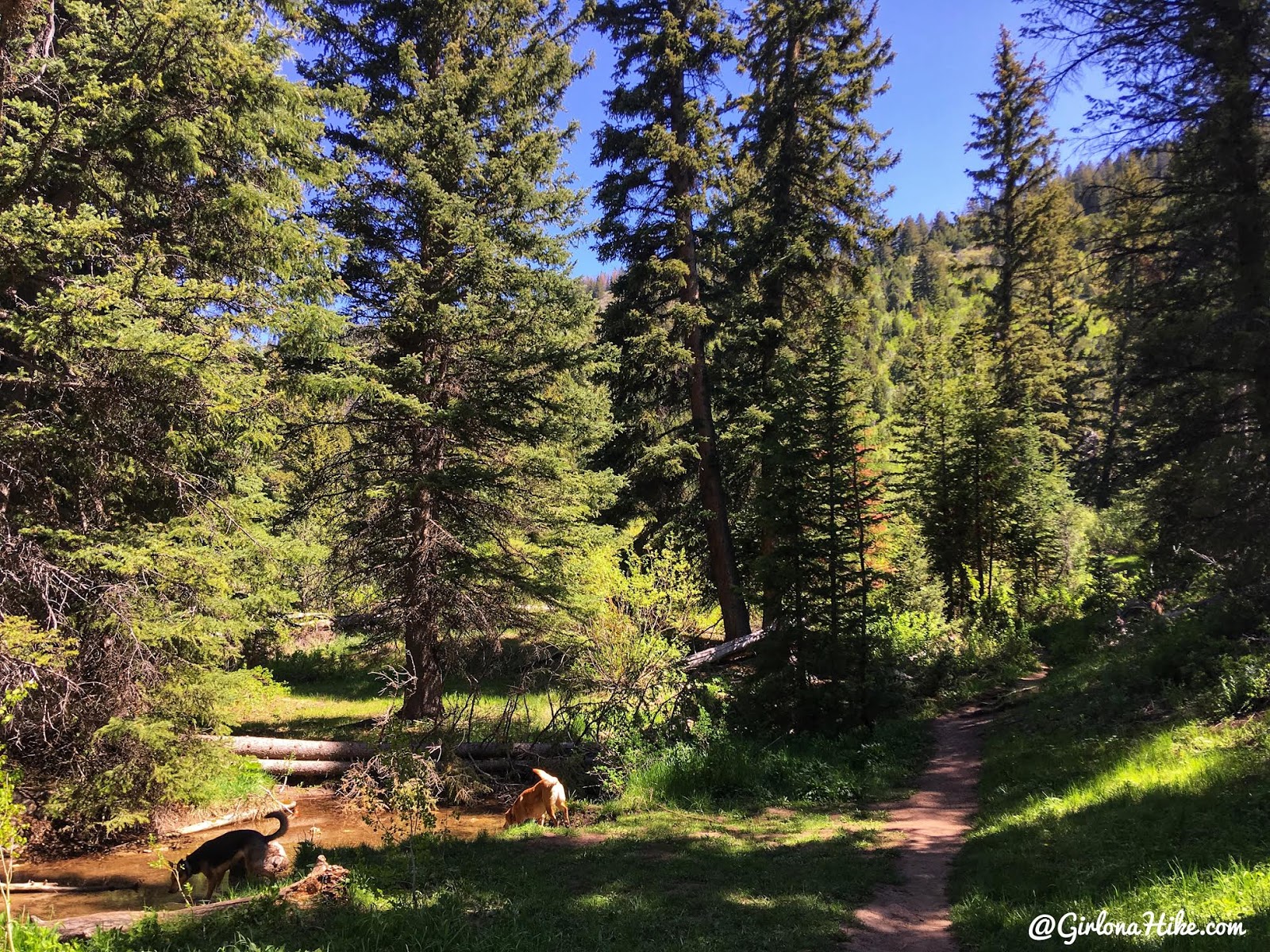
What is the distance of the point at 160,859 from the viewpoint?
6.50 meters

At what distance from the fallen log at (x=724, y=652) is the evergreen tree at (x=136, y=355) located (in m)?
9.43

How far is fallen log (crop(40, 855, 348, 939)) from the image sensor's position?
4471mm

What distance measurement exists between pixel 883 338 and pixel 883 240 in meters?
91.9

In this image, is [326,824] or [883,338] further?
[883,338]

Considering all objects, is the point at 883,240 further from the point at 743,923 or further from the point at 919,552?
the point at 743,923

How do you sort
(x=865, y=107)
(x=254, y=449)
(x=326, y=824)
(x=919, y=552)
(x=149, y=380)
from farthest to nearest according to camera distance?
1. (x=919, y=552)
2. (x=865, y=107)
3. (x=326, y=824)
4. (x=254, y=449)
5. (x=149, y=380)

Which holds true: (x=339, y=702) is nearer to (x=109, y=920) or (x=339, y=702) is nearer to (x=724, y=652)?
(x=724, y=652)

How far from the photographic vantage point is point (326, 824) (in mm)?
9414

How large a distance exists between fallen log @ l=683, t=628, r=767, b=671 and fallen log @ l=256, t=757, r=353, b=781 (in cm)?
767

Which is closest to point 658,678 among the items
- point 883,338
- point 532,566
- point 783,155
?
point 532,566

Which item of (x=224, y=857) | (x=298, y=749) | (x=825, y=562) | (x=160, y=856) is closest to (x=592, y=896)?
(x=224, y=857)

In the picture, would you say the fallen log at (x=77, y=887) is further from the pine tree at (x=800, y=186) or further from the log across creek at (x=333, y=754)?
the pine tree at (x=800, y=186)

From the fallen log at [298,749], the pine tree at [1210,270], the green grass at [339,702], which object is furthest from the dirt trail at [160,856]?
the pine tree at [1210,270]

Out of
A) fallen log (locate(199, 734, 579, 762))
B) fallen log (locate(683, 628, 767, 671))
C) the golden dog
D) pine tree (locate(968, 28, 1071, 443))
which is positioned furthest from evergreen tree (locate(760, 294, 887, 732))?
pine tree (locate(968, 28, 1071, 443))
